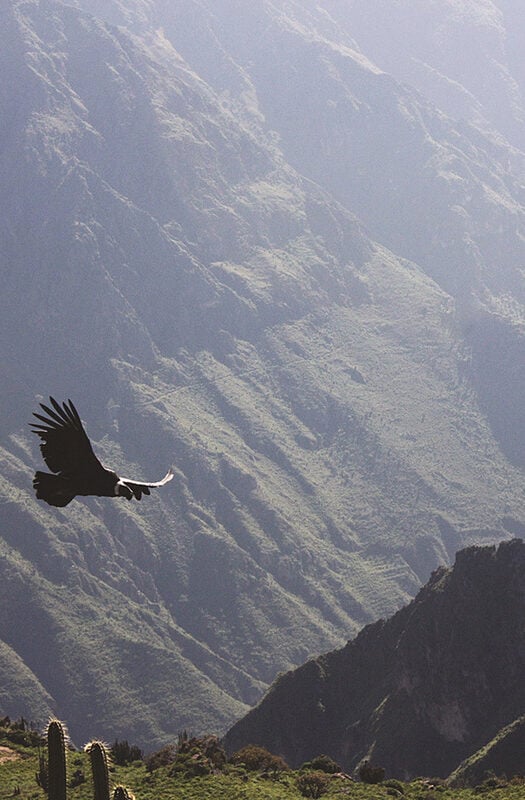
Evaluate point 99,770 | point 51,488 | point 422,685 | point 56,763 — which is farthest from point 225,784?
point 422,685

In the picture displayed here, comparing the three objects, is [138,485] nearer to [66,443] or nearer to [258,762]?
[66,443]

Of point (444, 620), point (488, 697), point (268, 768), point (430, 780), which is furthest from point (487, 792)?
point (444, 620)

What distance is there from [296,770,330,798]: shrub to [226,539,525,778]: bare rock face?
1548 inches

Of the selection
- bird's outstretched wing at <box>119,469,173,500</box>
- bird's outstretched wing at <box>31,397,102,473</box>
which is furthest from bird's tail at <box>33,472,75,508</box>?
bird's outstretched wing at <box>119,469,173,500</box>

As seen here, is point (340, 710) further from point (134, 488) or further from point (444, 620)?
point (134, 488)

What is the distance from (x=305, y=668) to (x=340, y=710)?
7.28 m

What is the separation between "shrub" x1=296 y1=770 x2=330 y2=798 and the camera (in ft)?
267

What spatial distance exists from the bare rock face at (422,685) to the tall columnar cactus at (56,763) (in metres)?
89.6

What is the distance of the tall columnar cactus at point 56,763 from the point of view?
127 feet

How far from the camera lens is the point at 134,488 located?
31578 mm

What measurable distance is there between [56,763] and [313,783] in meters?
49.0

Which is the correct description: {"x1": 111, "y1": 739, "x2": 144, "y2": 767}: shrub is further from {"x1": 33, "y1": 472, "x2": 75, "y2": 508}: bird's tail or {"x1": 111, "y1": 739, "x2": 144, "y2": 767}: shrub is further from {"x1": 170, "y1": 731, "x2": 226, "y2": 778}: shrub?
{"x1": 33, "y1": 472, "x2": 75, "y2": 508}: bird's tail

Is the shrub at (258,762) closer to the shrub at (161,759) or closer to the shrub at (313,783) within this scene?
the shrub at (313,783)

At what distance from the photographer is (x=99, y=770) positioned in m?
39.7
